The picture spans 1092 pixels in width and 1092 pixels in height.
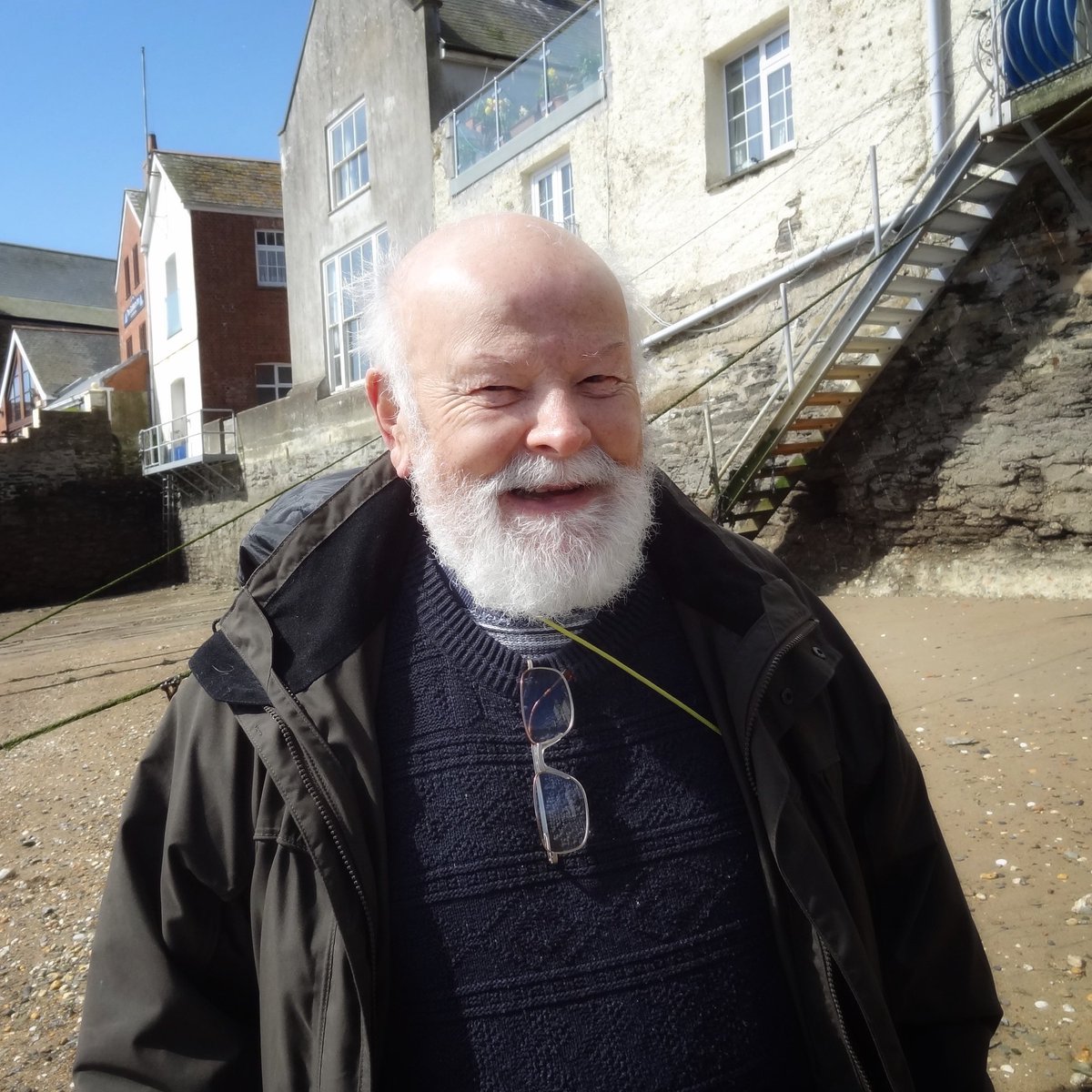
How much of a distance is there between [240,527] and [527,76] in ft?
35.9

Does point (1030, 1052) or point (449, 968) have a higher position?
point (449, 968)

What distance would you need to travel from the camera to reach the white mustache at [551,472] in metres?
1.53

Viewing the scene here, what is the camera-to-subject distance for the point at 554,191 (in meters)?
12.3

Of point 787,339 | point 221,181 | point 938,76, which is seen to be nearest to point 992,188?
point 938,76

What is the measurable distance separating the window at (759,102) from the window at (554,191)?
97.4 inches

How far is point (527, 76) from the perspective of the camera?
→ 12.4 meters

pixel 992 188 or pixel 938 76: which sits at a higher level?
pixel 938 76

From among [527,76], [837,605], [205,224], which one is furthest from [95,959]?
[205,224]

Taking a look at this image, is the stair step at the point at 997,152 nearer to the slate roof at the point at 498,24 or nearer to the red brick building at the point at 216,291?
the slate roof at the point at 498,24

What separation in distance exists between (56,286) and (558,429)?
54105 millimetres

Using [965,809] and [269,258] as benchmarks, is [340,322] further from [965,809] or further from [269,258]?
[965,809]

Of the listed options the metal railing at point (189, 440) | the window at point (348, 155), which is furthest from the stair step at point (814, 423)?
the metal railing at point (189, 440)

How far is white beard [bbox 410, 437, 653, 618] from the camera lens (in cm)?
155

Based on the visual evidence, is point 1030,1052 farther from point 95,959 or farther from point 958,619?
point 958,619
